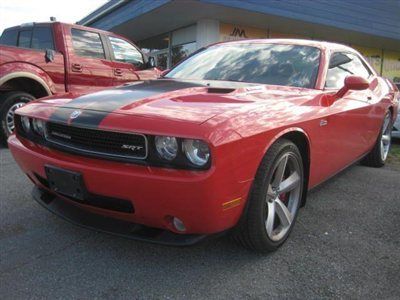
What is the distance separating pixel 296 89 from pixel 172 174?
1.52 meters

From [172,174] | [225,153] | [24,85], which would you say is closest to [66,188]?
[172,174]

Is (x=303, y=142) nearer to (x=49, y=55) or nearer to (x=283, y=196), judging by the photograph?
(x=283, y=196)

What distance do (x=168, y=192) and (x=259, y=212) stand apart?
637 millimetres

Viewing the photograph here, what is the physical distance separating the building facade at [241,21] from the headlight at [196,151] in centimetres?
1031

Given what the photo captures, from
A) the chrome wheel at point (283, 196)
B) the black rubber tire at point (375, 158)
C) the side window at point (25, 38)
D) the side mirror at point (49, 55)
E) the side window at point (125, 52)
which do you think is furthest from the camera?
the side window at point (125, 52)

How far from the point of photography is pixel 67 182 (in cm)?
244

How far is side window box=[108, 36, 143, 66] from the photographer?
293 inches

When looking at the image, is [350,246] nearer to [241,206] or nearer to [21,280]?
[241,206]

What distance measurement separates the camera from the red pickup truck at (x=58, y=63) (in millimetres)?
5992

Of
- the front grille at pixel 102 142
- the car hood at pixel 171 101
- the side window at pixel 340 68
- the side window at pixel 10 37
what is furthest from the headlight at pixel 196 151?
the side window at pixel 10 37

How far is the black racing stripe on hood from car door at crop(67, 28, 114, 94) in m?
3.80

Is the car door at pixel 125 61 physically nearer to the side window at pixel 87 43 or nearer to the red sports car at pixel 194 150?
the side window at pixel 87 43

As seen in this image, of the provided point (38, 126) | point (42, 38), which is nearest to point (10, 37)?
point (42, 38)

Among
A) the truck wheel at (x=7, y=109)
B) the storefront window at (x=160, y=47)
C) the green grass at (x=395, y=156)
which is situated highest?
the truck wheel at (x=7, y=109)
